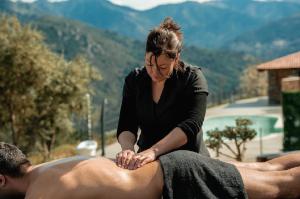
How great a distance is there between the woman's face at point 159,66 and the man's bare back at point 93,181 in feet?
1.74

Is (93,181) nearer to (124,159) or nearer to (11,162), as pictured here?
(124,159)

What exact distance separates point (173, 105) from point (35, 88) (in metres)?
19.0

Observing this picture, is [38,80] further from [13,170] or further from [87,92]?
[13,170]

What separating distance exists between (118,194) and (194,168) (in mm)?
405

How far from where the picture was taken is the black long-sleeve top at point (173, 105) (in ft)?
9.78

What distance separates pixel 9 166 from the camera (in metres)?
2.59

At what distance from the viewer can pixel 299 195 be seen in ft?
9.32

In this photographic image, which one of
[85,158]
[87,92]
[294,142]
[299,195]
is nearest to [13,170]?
[85,158]

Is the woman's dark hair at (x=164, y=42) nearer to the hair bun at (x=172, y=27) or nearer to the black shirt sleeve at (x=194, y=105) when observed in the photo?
the hair bun at (x=172, y=27)

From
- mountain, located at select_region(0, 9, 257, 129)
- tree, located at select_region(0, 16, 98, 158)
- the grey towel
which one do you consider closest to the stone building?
tree, located at select_region(0, 16, 98, 158)

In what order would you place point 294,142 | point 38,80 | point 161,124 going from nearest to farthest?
point 161,124 → point 294,142 → point 38,80

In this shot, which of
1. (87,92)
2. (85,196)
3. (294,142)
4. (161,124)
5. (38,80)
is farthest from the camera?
(87,92)

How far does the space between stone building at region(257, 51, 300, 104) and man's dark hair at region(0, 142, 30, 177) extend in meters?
29.0

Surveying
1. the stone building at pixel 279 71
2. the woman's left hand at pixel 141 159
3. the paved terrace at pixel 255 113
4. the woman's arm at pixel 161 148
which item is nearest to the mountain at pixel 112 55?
the stone building at pixel 279 71
